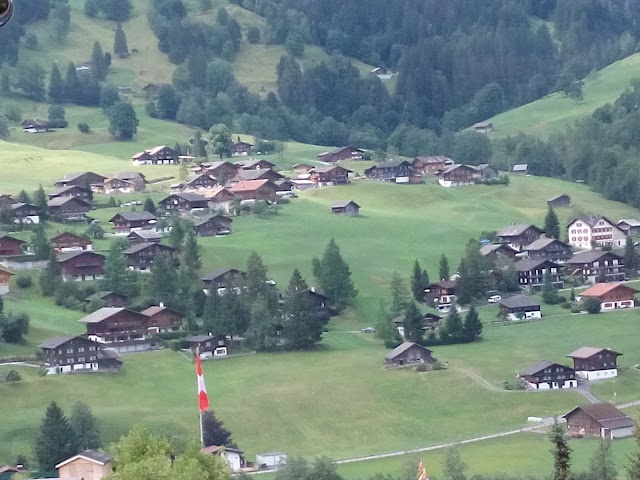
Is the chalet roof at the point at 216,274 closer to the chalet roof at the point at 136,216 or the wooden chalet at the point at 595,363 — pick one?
the chalet roof at the point at 136,216

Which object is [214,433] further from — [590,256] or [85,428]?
[590,256]

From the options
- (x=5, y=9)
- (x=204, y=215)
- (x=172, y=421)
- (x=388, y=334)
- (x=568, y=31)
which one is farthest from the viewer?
(x=568, y=31)

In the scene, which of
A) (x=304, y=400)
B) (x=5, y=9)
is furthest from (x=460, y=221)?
(x=5, y=9)

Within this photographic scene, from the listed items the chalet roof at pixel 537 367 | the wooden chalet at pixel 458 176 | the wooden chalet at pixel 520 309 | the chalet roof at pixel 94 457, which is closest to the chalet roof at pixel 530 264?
the wooden chalet at pixel 520 309

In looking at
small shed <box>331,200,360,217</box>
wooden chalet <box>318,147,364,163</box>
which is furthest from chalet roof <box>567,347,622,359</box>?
wooden chalet <box>318,147,364,163</box>

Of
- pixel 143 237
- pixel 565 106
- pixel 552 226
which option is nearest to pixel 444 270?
pixel 552 226

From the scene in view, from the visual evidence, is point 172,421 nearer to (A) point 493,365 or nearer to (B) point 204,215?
(A) point 493,365
